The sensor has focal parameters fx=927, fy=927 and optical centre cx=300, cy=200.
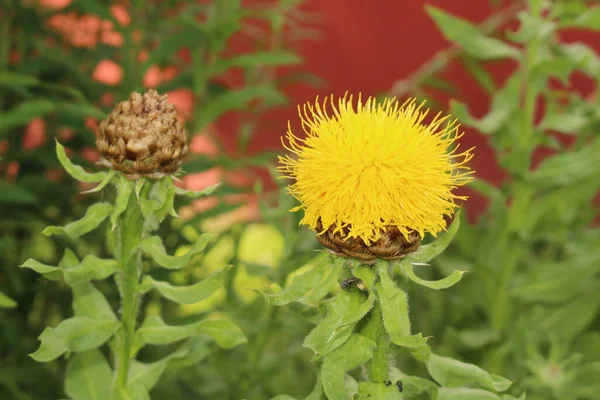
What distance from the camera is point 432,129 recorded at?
94cm

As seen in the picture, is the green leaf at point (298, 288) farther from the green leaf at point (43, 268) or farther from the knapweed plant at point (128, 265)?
the green leaf at point (43, 268)

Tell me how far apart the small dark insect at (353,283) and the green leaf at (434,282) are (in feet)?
0.15

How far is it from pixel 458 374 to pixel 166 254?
33 centimetres

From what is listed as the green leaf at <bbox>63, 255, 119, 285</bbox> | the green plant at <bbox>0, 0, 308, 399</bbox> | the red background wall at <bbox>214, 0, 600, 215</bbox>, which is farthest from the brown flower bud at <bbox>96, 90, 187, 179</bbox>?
the red background wall at <bbox>214, 0, 600, 215</bbox>

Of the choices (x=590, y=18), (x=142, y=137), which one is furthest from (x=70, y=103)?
(x=590, y=18)

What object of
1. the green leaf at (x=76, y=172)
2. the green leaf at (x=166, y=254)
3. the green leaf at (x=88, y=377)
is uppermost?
the green leaf at (x=76, y=172)

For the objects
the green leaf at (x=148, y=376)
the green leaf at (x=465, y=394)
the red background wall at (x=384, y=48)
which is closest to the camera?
the green leaf at (x=465, y=394)

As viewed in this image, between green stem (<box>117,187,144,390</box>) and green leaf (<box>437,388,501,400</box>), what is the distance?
345mm

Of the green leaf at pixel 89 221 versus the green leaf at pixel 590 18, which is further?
the green leaf at pixel 590 18

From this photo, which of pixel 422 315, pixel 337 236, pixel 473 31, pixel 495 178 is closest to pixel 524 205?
pixel 473 31

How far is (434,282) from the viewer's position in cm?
87

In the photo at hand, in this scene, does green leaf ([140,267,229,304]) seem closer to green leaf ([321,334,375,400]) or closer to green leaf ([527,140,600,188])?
green leaf ([321,334,375,400])

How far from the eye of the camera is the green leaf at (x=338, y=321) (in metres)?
0.85

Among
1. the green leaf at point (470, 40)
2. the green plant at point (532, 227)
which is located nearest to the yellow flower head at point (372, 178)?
the green plant at point (532, 227)
